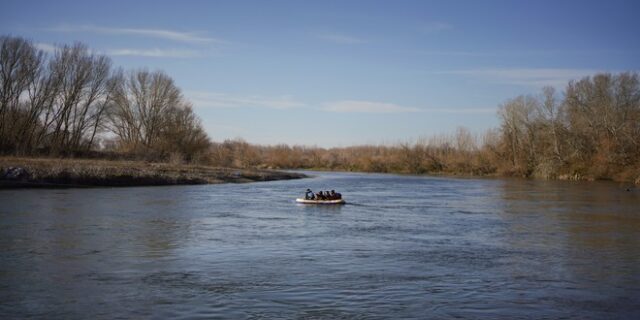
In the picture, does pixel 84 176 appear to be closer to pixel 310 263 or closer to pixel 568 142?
pixel 310 263

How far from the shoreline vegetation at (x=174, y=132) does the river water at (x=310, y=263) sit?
23.6m

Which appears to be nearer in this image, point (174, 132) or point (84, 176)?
point (84, 176)

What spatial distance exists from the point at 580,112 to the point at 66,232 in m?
64.3

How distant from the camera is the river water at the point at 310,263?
394 inches

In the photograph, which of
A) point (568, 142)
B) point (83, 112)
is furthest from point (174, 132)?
point (568, 142)

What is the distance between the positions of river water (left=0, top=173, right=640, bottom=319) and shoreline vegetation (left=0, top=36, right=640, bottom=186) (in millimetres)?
23570

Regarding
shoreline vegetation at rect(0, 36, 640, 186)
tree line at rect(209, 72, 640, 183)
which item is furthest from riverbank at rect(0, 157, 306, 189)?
tree line at rect(209, 72, 640, 183)

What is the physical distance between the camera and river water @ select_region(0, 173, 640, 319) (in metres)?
10.0

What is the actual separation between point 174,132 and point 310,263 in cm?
5747

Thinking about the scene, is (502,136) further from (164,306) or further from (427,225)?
(164,306)

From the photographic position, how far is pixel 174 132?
68688mm

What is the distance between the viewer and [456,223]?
890 inches

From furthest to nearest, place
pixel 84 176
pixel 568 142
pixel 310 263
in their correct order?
pixel 568 142, pixel 84 176, pixel 310 263

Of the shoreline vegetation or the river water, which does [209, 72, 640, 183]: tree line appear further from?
the river water
